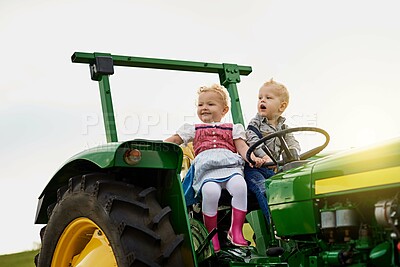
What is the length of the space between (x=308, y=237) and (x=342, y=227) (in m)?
0.32

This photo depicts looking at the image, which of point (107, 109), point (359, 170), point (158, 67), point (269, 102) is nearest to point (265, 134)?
point (269, 102)

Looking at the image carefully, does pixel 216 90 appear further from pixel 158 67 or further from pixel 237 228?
pixel 237 228

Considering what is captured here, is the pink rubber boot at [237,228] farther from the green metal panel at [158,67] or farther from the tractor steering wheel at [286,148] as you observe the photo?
the green metal panel at [158,67]

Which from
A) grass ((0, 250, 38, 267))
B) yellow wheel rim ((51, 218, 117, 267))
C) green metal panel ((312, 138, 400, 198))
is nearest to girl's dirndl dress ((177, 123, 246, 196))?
yellow wheel rim ((51, 218, 117, 267))

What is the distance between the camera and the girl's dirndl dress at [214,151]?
13.3 feet

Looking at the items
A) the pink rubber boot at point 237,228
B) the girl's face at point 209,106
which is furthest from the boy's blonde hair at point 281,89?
the pink rubber boot at point 237,228

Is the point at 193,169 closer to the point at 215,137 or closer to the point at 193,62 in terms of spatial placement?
the point at 215,137

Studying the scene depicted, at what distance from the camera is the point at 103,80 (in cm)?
444

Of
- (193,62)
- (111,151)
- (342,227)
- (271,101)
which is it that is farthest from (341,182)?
(193,62)

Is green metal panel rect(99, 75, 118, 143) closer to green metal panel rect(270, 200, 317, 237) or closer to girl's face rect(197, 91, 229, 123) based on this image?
girl's face rect(197, 91, 229, 123)

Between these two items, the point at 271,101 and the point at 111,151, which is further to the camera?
the point at 271,101

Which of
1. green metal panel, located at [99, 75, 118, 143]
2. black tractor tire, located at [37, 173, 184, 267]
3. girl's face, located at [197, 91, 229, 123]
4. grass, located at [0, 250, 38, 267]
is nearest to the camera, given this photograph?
black tractor tire, located at [37, 173, 184, 267]

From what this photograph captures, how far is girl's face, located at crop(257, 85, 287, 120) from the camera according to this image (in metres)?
4.50

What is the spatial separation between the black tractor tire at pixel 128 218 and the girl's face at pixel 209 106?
105 cm
